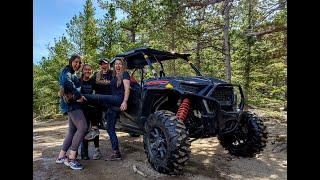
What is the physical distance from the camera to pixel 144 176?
538cm

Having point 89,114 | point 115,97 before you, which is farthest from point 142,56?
point 89,114

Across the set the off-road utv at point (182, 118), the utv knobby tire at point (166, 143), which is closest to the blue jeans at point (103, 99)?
the off-road utv at point (182, 118)

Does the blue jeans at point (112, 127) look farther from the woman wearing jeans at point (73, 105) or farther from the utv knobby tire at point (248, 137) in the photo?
the utv knobby tire at point (248, 137)

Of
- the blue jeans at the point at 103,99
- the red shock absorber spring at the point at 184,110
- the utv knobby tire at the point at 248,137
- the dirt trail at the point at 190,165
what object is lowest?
the dirt trail at the point at 190,165

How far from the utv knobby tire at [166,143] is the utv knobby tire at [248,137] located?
187 centimetres

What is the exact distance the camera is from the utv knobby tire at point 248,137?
6488mm

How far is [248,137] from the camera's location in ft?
21.9

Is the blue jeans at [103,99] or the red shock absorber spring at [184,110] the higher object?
the blue jeans at [103,99]
